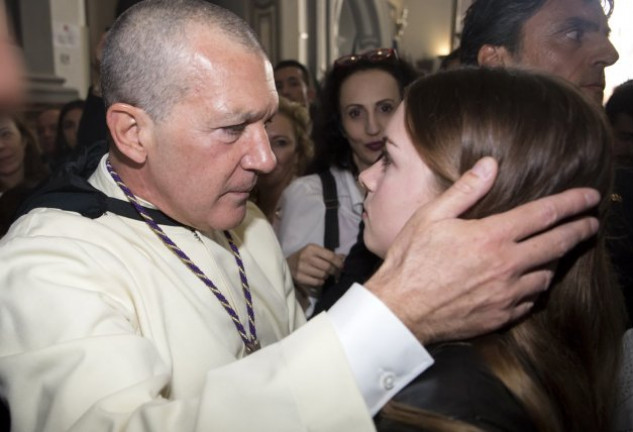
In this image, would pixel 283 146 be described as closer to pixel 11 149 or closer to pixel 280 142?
pixel 280 142

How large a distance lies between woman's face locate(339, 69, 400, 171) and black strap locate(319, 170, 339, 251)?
202mm

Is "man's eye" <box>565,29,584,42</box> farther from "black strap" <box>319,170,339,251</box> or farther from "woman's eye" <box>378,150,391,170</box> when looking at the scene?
"black strap" <box>319,170,339,251</box>

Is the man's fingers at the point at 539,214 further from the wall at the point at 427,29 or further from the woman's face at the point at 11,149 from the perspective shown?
the wall at the point at 427,29

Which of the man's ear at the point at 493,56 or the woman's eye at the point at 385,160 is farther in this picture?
the man's ear at the point at 493,56

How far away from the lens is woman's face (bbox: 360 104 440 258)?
135cm

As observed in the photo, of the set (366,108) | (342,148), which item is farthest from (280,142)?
(366,108)

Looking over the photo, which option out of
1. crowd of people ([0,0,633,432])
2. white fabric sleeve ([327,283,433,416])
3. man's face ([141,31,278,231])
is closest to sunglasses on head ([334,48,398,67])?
crowd of people ([0,0,633,432])

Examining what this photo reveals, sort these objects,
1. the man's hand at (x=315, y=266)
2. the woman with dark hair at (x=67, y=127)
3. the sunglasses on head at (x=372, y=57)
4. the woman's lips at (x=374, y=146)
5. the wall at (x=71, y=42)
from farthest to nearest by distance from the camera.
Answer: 1. the wall at (x=71, y=42)
2. the woman with dark hair at (x=67, y=127)
3. the sunglasses on head at (x=372, y=57)
4. the woman's lips at (x=374, y=146)
5. the man's hand at (x=315, y=266)

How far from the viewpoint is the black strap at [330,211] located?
2.85 m

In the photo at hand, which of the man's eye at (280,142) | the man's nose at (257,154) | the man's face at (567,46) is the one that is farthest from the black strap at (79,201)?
the man's eye at (280,142)

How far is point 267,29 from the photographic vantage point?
8789mm

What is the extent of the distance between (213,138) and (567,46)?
1.22 metres

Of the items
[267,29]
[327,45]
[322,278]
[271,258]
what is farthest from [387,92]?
[327,45]

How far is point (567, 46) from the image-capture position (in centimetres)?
203
